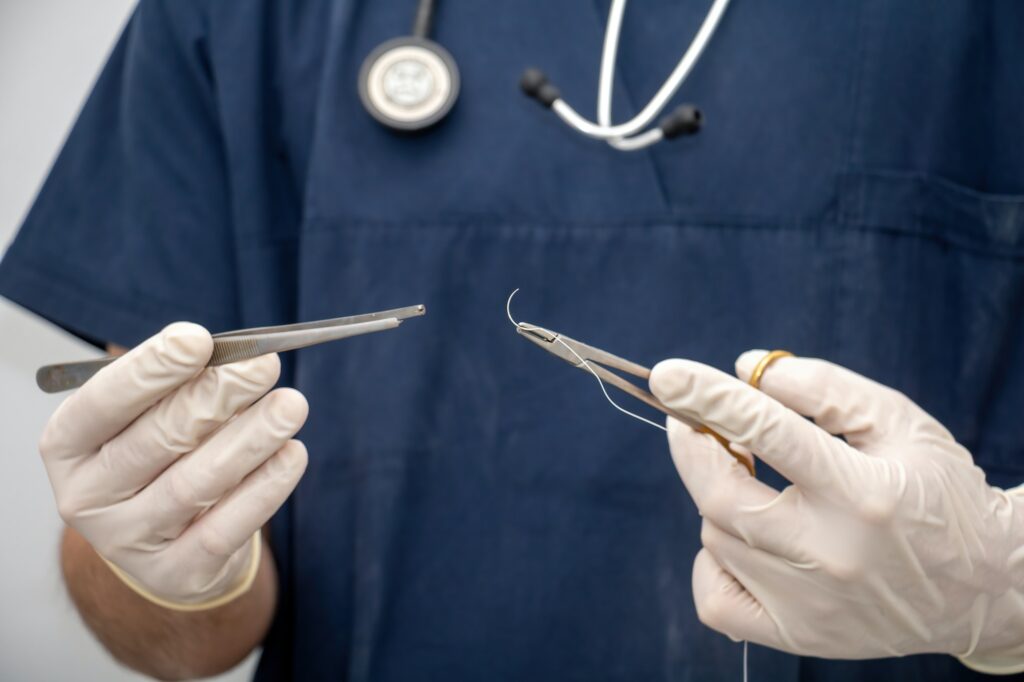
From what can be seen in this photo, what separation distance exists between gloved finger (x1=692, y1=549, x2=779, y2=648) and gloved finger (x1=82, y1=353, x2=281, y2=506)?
41 centimetres

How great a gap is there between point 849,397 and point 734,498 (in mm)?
143

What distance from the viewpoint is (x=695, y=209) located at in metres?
0.74

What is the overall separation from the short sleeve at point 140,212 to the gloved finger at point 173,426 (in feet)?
0.55

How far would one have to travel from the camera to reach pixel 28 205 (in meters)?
1.24

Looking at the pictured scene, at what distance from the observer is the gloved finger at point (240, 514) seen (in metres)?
0.65

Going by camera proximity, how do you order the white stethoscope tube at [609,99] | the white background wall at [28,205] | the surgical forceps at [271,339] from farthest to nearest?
the white background wall at [28,205]
the white stethoscope tube at [609,99]
the surgical forceps at [271,339]

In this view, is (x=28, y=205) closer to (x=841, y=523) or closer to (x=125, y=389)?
(x=125, y=389)

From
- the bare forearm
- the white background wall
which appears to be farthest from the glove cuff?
the white background wall

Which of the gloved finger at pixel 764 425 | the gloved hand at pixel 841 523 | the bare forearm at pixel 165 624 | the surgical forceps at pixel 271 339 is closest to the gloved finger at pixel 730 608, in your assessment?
the gloved hand at pixel 841 523

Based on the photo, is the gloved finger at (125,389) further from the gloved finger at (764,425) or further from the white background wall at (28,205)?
the white background wall at (28,205)

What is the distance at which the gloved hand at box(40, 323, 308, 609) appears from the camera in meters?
0.62

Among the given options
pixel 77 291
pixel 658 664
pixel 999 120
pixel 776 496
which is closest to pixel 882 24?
pixel 999 120

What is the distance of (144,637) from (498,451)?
426 millimetres

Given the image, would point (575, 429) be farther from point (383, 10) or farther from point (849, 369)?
point (383, 10)
